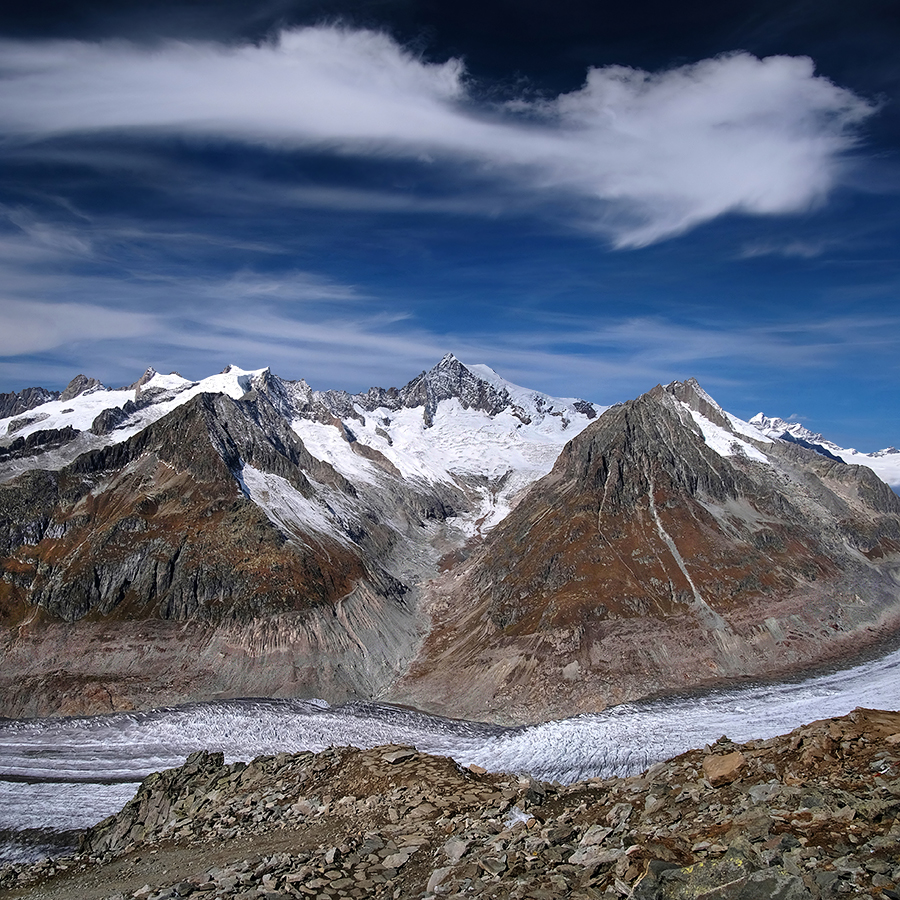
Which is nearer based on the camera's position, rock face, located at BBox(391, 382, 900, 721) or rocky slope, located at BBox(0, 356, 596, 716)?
rock face, located at BBox(391, 382, 900, 721)

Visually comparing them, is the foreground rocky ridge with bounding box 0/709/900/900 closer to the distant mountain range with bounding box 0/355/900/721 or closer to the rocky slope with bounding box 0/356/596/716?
the distant mountain range with bounding box 0/355/900/721

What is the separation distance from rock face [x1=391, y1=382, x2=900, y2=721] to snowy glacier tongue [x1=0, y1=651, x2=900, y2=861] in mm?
9521

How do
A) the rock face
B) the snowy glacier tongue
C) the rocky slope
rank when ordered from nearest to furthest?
the snowy glacier tongue, the rock face, the rocky slope

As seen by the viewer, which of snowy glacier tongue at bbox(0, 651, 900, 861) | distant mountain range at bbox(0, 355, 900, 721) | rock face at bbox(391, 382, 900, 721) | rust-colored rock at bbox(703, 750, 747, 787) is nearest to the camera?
rust-colored rock at bbox(703, 750, 747, 787)

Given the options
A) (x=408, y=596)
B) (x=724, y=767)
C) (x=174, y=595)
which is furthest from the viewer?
(x=408, y=596)

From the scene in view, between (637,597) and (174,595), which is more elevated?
(174,595)

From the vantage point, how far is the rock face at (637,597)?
427 ft

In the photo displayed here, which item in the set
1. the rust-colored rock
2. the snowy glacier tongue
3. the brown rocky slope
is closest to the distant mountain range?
the brown rocky slope

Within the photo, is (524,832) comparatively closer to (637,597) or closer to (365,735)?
(365,735)

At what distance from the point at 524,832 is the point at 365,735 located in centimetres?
9564

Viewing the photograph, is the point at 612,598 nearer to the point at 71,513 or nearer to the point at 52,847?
the point at 52,847

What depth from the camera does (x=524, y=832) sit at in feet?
80.9

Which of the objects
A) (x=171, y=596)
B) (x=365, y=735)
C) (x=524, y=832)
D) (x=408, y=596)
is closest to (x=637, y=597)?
(x=365, y=735)

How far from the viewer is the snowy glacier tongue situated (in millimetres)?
91312
